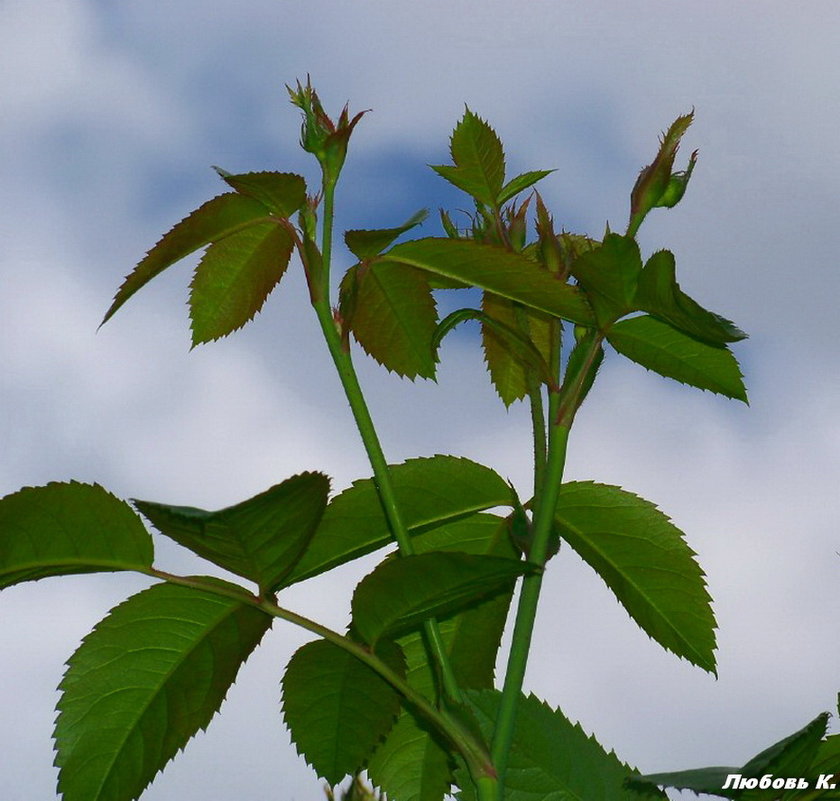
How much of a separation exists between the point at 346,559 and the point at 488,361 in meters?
0.46

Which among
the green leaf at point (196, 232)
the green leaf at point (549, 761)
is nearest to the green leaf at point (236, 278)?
the green leaf at point (196, 232)

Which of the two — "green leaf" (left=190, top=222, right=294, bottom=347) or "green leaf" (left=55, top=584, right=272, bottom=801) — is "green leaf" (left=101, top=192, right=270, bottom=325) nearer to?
"green leaf" (left=190, top=222, right=294, bottom=347)

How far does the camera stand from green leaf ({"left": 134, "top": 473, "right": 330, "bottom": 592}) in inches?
52.4

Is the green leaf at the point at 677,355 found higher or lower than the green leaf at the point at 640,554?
higher

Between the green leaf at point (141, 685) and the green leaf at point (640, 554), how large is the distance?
0.50 meters

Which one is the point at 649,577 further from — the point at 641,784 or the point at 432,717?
the point at 432,717

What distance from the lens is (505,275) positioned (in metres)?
1.57

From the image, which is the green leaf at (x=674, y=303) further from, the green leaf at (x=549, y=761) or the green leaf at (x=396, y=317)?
the green leaf at (x=549, y=761)

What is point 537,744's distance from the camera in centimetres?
146

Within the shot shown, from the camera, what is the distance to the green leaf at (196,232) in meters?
1.57

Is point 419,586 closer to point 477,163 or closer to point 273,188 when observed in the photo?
point 273,188

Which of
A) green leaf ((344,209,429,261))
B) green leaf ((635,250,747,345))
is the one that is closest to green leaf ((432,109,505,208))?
green leaf ((344,209,429,261))

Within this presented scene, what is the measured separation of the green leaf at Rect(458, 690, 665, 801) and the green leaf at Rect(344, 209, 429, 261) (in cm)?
69

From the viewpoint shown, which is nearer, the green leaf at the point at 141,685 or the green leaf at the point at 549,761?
the green leaf at the point at 549,761
